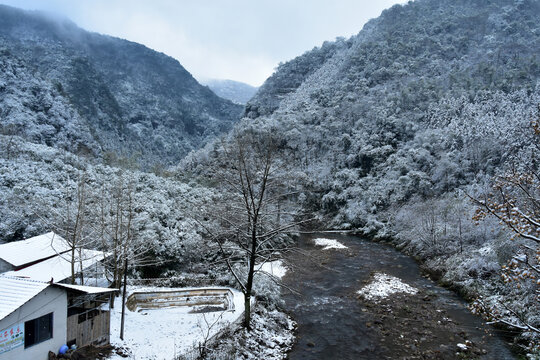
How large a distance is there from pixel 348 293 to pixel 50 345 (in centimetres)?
1516

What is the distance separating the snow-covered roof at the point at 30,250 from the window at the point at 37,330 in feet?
19.2

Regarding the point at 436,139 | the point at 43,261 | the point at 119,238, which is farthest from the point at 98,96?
the point at 436,139

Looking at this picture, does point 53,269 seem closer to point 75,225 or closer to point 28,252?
point 28,252

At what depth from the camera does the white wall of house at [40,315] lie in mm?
8445

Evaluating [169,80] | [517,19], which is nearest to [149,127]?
[169,80]

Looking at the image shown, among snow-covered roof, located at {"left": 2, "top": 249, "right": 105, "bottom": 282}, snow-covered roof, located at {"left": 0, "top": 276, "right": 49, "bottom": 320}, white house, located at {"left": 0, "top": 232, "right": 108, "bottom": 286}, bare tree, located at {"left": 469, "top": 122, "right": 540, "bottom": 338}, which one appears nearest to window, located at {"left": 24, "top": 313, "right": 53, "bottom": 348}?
snow-covered roof, located at {"left": 0, "top": 276, "right": 49, "bottom": 320}

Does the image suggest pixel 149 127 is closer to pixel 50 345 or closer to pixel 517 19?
pixel 50 345

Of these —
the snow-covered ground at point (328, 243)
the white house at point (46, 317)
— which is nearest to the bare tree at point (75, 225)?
the white house at point (46, 317)

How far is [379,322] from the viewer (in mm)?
15188

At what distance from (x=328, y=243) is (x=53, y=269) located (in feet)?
79.2

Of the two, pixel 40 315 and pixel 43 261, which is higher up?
pixel 40 315

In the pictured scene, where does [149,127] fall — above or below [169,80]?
below

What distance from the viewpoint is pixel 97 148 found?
181ft

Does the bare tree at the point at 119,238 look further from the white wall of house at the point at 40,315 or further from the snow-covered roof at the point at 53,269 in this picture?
the white wall of house at the point at 40,315
